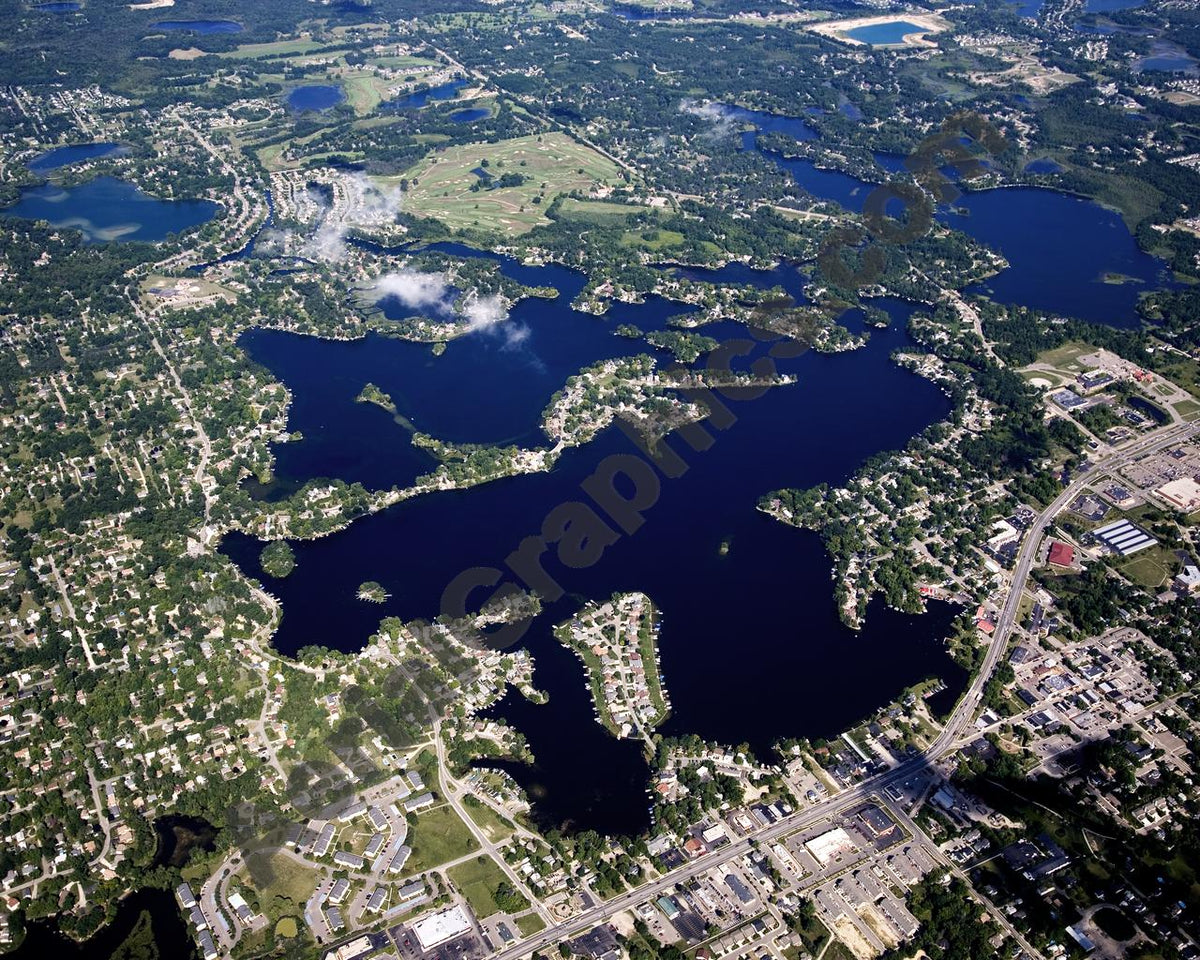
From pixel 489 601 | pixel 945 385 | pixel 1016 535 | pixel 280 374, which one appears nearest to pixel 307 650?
pixel 489 601

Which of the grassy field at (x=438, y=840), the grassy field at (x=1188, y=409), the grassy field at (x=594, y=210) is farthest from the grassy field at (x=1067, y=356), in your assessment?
the grassy field at (x=438, y=840)

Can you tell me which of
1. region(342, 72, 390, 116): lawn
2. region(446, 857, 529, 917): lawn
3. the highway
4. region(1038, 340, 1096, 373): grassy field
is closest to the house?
the highway

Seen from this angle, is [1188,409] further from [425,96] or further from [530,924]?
[425,96]

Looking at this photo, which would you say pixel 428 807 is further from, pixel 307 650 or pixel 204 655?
pixel 204 655

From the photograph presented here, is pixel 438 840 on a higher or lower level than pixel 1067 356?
lower

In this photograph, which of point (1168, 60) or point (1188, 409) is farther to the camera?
point (1168, 60)

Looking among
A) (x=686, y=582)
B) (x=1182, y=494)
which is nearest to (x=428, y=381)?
(x=686, y=582)

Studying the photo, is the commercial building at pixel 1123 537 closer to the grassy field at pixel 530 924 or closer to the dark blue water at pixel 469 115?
the grassy field at pixel 530 924
